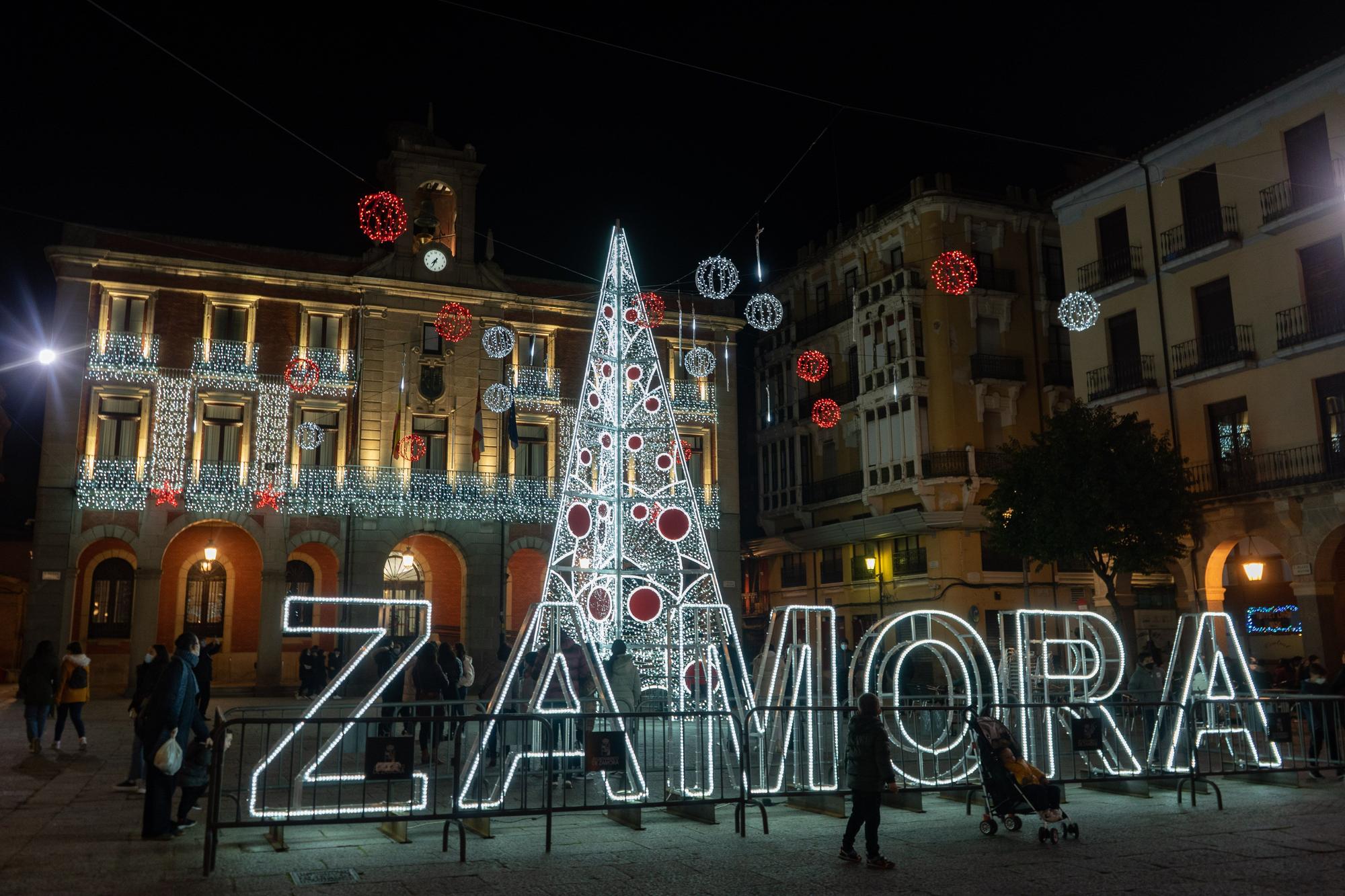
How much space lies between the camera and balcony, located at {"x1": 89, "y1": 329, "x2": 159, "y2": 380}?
1133 inches

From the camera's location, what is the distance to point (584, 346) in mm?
34094

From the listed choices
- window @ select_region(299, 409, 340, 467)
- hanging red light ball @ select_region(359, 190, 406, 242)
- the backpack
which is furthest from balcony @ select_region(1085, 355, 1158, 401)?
the backpack

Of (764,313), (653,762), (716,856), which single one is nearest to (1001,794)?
(716,856)

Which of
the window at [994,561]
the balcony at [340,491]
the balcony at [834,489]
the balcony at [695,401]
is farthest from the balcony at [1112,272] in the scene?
the balcony at [695,401]

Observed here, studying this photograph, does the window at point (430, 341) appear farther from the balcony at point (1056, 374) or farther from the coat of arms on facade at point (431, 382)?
the balcony at point (1056, 374)

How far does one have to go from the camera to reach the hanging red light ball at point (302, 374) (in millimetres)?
27719

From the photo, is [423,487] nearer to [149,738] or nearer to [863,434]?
[863,434]

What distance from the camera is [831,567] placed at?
3800cm

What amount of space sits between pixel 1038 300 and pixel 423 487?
20.3m

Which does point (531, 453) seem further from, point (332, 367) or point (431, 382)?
point (332, 367)

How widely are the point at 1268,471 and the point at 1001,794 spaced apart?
16.7 metres

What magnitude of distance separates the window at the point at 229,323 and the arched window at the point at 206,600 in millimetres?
6481

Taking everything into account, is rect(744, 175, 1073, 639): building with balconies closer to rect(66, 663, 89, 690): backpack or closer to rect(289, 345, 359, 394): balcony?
rect(289, 345, 359, 394): balcony

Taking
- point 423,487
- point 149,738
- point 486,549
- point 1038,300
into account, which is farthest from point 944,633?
point 149,738
